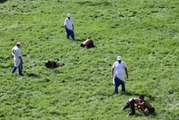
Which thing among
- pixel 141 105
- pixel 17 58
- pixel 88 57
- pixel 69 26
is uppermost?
pixel 69 26

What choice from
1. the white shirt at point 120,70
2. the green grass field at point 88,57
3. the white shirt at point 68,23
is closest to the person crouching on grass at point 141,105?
the green grass field at point 88,57

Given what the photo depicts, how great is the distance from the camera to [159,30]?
33.2 meters

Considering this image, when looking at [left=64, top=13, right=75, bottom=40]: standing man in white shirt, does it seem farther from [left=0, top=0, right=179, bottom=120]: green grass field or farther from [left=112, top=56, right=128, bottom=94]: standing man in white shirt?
[left=112, top=56, right=128, bottom=94]: standing man in white shirt

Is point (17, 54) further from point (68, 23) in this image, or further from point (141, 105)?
point (141, 105)

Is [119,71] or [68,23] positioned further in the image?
[68,23]

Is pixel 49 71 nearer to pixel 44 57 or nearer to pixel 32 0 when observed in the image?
pixel 44 57

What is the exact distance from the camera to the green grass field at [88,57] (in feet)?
75.7

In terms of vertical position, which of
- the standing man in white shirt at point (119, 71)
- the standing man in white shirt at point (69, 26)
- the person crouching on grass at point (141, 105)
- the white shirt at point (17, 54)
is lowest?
the person crouching on grass at point (141, 105)

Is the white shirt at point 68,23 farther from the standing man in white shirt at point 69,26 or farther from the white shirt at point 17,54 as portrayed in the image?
the white shirt at point 17,54

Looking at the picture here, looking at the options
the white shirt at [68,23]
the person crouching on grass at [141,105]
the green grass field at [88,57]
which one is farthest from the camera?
the white shirt at [68,23]

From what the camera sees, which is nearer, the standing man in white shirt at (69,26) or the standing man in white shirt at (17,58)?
the standing man in white shirt at (17,58)

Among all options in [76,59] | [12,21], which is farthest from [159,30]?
[12,21]

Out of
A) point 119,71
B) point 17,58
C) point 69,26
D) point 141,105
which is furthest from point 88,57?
point 141,105

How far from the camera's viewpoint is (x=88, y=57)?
29.3 meters
